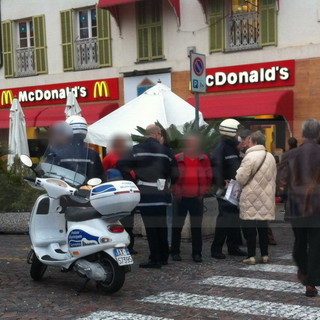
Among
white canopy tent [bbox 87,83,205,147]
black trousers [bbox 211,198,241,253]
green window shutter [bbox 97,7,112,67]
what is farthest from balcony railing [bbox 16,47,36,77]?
black trousers [bbox 211,198,241,253]

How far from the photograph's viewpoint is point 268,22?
672 inches

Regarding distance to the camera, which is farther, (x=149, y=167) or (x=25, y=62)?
(x=25, y=62)

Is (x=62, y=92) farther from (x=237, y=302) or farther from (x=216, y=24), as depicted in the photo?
(x=237, y=302)

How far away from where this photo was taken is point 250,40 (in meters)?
17.5

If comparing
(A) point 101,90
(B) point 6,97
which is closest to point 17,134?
(A) point 101,90

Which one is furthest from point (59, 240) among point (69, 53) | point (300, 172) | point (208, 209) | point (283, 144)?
point (69, 53)

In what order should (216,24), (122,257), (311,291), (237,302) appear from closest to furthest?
(237,302) < (311,291) < (122,257) < (216,24)

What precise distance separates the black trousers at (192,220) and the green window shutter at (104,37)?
1246cm

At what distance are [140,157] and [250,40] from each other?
34.8 ft

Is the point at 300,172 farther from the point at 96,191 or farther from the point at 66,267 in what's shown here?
the point at 66,267

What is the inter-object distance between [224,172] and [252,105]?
28.1 feet

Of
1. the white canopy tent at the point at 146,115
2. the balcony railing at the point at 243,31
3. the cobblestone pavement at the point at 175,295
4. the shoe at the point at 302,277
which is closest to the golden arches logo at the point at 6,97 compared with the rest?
the balcony railing at the point at 243,31

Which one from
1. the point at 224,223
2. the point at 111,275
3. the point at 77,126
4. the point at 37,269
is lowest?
the point at 37,269

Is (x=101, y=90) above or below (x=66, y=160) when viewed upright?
above
